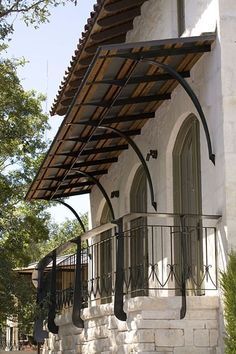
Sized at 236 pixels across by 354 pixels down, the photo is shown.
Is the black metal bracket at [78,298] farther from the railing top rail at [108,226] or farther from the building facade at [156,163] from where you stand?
the railing top rail at [108,226]

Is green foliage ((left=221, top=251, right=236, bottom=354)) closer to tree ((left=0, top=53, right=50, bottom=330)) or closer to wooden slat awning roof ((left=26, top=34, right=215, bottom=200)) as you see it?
wooden slat awning roof ((left=26, top=34, right=215, bottom=200))

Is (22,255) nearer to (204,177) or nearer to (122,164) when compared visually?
(122,164)

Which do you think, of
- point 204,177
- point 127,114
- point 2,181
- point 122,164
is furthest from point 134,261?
point 2,181

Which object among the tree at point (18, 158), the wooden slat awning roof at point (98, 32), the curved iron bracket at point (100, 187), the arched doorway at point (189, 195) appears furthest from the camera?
the tree at point (18, 158)

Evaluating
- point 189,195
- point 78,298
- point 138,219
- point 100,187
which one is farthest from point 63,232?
point 189,195

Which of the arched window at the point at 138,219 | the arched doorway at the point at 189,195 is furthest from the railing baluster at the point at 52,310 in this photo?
the arched doorway at the point at 189,195

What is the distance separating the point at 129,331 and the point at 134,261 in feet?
15.1

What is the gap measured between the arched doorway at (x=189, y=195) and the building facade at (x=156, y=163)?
2cm

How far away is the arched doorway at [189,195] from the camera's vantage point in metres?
10.5

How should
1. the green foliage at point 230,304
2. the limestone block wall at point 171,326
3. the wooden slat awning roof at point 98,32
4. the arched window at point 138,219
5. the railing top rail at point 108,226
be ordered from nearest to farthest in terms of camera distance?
the green foliage at point 230,304
the limestone block wall at point 171,326
the railing top rail at point 108,226
the wooden slat awning roof at point 98,32
the arched window at point 138,219

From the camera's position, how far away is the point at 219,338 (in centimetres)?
915

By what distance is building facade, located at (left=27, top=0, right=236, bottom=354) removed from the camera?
9148 mm

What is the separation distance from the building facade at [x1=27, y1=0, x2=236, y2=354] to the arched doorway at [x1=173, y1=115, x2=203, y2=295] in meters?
0.02

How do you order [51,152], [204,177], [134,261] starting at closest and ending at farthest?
[204,177], [51,152], [134,261]
